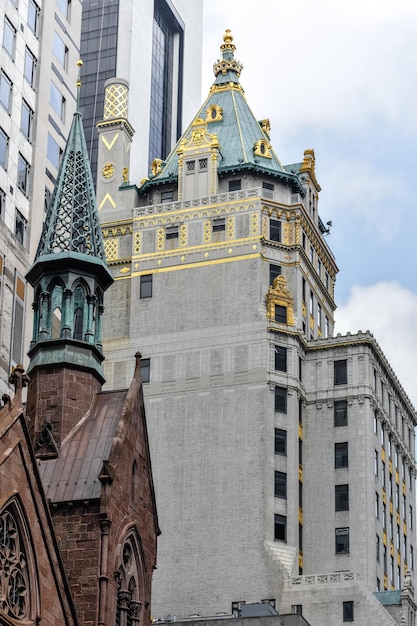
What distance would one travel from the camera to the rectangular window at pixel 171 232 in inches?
5276

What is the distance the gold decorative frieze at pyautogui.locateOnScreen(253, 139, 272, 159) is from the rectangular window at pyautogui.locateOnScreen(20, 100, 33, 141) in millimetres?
39741

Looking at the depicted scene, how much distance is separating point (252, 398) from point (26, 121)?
109ft

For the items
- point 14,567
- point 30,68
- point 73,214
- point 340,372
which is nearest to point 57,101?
point 30,68

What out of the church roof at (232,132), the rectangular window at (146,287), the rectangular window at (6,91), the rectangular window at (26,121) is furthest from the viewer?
the church roof at (232,132)

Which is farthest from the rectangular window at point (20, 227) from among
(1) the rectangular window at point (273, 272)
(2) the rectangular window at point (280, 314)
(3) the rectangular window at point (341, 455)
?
(3) the rectangular window at point (341, 455)

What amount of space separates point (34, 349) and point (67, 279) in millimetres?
3062

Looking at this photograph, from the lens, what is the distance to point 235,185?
13688cm

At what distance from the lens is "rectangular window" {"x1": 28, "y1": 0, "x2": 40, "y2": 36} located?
10425 centimetres

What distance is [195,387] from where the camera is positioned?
126 m

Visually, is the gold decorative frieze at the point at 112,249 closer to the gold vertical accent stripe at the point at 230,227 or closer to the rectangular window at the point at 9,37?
the gold vertical accent stripe at the point at 230,227

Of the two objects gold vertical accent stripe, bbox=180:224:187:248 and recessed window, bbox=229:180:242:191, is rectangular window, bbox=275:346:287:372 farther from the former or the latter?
recessed window, bbox=229:180:242:191

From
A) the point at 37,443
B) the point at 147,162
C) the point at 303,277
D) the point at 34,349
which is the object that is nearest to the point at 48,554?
the point at 37,443

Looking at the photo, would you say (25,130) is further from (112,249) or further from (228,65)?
(228,65)

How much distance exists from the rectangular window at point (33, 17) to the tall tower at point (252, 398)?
31.5m
